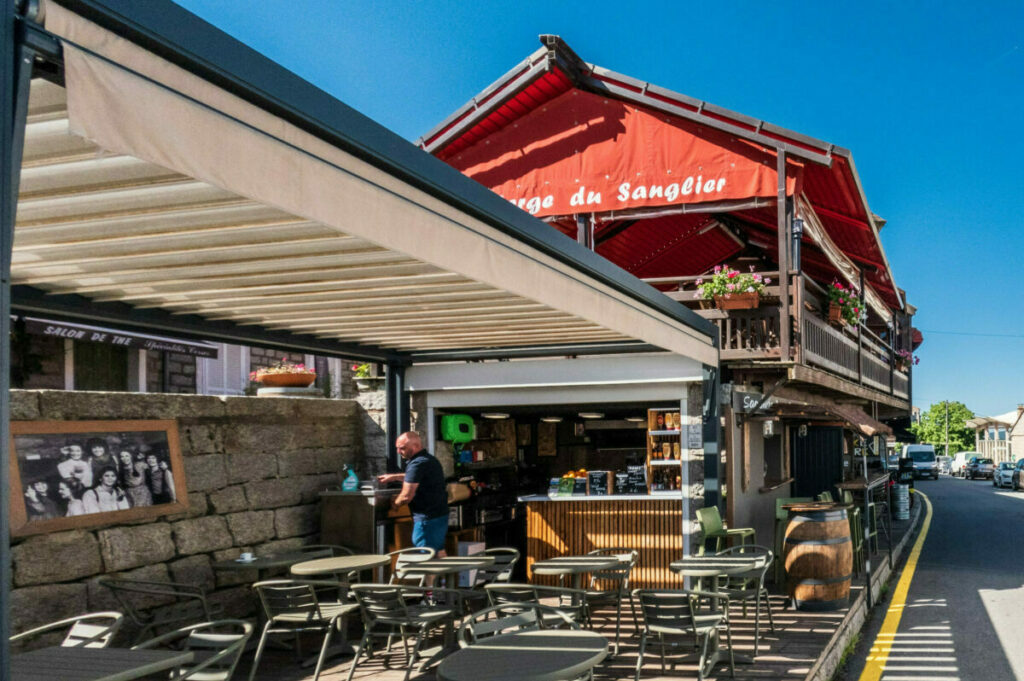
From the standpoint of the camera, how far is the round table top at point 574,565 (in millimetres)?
7078

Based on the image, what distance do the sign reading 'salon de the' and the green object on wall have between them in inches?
160

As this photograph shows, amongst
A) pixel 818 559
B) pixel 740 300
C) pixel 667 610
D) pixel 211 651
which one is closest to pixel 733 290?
pixel 740 300

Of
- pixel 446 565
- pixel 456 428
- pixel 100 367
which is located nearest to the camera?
pixel 446 565

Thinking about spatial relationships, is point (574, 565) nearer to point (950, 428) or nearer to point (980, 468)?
point (980, 468)

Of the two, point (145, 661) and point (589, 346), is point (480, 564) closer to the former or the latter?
point (589, 346)

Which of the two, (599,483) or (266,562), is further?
(599,483)

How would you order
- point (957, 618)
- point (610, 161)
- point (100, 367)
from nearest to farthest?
point (957, 618) → point (610, 161) → point (100, 367)

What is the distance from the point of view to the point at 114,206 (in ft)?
11.7

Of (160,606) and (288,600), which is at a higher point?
(288,600)

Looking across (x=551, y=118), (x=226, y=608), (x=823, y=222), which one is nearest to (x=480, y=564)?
(x=226, y=608)

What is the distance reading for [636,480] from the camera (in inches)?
394

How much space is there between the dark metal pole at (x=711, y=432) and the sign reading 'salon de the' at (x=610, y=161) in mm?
4123

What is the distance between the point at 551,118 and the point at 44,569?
10296 millimetres

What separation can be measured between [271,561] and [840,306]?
1017cm
